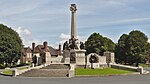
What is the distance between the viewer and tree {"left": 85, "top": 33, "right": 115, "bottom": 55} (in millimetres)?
97713

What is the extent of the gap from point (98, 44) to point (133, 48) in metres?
13.4

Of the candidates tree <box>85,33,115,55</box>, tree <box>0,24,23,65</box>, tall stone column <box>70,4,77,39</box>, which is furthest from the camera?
tree <box>85,33,115,55</box>

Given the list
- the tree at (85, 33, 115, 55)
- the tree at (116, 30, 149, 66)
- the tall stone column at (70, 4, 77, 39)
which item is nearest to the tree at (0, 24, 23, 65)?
the tall stone column at (70, 4, 77, 39)

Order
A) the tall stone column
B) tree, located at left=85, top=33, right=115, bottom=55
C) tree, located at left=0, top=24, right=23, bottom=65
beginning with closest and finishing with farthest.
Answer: the tall stone column, tree, located at left=0, top=24, right=23, bottom=65, tree, located at left=85, top=33, right=115, bottom=55

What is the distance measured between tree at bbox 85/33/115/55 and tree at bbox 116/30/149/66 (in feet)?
16.1

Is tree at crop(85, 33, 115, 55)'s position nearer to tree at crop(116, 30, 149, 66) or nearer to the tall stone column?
tree at crop(116, 30, 149, 66)

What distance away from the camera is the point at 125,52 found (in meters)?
92.9

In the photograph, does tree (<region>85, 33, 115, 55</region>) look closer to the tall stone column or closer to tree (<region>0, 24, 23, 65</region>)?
tree (<region>0, 24, 23, 65</region>)

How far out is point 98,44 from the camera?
326ft

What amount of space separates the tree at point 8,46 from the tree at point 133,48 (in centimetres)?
3150

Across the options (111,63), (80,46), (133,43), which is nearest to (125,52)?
(133,43)

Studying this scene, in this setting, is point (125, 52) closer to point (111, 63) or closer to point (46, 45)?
point (111, 63)

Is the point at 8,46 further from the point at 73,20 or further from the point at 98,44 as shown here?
the point at 98,44

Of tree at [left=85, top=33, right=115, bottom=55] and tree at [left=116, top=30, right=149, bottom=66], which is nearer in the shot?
tree at [left=116, top=30, right=149, bottom=66]
